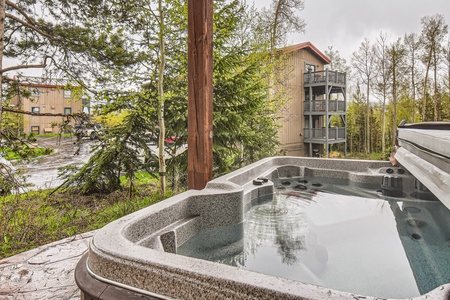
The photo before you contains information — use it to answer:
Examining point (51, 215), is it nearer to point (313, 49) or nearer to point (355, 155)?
point (313, 49)

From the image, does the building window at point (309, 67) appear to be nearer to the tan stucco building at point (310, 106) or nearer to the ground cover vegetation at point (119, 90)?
the tan stucco building at point (310, 106)

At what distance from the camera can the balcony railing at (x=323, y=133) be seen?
11219mm

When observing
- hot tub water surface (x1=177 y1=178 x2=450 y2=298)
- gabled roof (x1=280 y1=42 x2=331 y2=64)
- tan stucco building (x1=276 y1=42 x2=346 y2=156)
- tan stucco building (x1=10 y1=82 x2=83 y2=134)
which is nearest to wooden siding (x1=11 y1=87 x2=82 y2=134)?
tan stucco building (x1=10 y1=82 x2=83 y2=134)

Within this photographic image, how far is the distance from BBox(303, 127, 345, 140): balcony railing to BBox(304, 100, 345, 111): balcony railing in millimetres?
813

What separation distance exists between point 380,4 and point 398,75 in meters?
2.11

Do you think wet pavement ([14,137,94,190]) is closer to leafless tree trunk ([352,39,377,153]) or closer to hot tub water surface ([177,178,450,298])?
hot tub water surface ([177,178,450,298])

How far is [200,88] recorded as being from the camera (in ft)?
8.09

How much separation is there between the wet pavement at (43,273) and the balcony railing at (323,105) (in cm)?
1056

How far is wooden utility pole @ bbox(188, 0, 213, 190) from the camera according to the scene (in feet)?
8.01

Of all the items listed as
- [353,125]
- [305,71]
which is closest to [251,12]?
[305,71]

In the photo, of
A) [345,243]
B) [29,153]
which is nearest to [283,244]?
[345,243]

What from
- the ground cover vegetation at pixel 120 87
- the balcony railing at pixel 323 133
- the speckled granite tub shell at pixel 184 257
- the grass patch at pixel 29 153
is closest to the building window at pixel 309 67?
the balcony railing at pixel 323 133

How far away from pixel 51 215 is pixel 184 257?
3.19 meters

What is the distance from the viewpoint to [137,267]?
1.06 m
